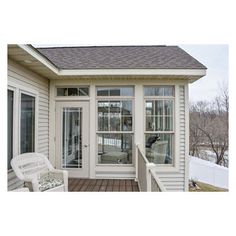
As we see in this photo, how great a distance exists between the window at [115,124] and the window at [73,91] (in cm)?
33

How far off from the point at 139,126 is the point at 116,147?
0.79 meters

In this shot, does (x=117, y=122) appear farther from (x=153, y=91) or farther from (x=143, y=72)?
(x=143, y=72)

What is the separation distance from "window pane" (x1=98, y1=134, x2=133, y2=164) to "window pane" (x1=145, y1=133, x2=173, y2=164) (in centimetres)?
48

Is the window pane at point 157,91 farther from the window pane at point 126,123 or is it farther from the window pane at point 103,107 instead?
the window pane at point 103,107

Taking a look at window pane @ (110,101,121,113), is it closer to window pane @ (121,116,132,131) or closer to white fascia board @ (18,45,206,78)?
window pane @ (121,116,132,131)

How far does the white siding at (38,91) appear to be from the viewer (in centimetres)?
381

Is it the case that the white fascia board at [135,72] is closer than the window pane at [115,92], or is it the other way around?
the white fascia board at [135,72]

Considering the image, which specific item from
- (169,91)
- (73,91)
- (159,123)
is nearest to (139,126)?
(159,123)

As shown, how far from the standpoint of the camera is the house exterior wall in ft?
18.1

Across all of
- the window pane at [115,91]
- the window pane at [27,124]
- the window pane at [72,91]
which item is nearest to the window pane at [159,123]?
the window pane at [115,91]

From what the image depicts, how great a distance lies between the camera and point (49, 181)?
156 inches

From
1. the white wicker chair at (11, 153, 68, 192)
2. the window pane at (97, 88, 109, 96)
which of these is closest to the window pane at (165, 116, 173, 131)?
the window pane at (97, 88, 109, 96)
